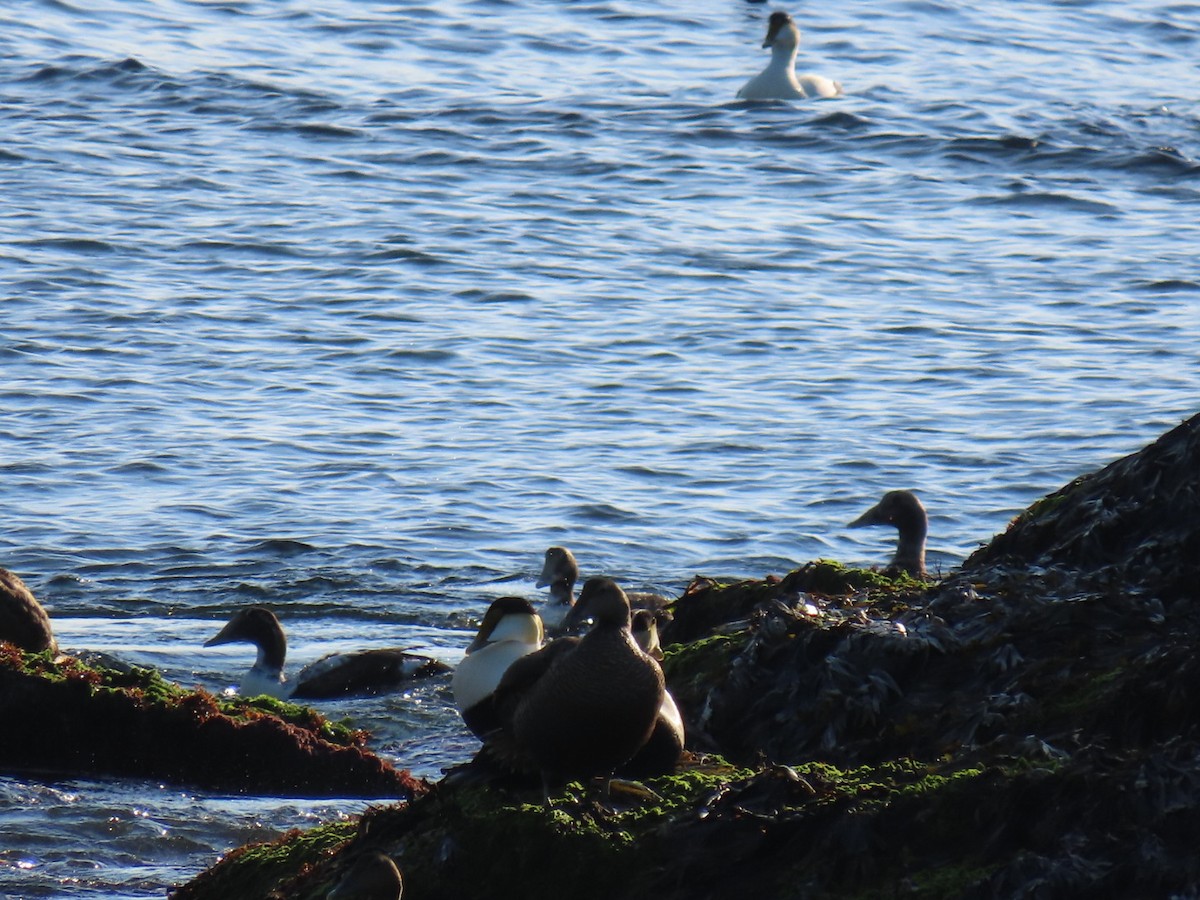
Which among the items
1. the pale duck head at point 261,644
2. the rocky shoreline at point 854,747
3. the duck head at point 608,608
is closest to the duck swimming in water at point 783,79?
the pale duck head at point 261,644

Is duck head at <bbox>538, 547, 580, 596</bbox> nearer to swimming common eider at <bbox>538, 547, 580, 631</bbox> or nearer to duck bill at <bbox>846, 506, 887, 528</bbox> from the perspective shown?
swimming common eider at <bbox>538, 547, 580, 631</bbox>

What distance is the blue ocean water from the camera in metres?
11.5

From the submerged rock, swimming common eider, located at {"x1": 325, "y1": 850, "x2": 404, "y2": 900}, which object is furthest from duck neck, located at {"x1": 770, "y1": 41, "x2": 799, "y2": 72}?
swimming common eider, located at {"x1": 325, "y1": 850, "x2": 404, "y2": 900}

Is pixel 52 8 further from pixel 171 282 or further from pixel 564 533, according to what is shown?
pixel 564 533

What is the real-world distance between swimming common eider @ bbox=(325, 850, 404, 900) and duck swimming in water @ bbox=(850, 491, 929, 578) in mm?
6084

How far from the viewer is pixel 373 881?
4.73m

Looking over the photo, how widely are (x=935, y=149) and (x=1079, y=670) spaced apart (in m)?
17.6

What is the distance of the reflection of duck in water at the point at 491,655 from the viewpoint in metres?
7.28

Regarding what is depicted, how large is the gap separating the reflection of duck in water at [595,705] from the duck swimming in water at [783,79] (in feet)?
67.1

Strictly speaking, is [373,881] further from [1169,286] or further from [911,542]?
[1169,286]

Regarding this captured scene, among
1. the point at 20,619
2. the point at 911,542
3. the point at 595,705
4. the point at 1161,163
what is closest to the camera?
the point at 595,705

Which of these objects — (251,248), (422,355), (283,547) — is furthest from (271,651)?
(251,248)

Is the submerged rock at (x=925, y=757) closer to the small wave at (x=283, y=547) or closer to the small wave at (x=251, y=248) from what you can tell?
the small wave at (x=283, y=547)

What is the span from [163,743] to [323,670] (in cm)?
200
